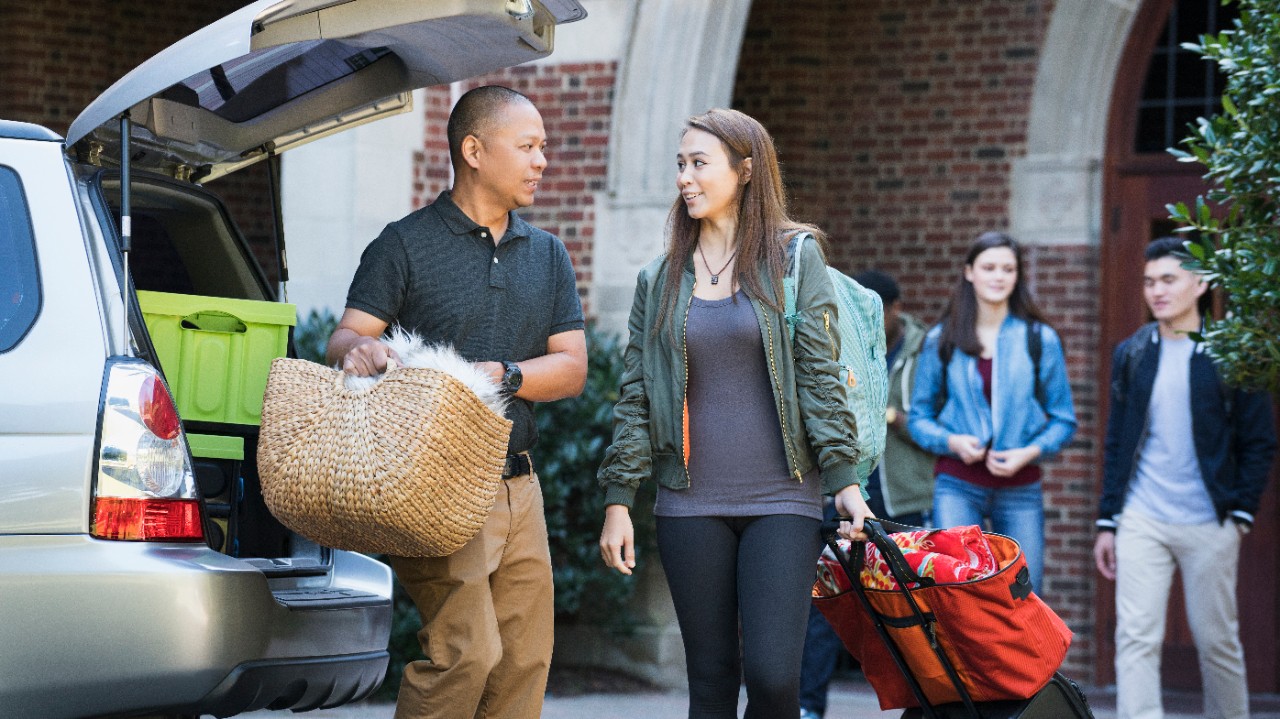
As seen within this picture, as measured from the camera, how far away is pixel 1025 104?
9.62 meters

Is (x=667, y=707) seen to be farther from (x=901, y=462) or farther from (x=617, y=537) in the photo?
(x=617, y=537)

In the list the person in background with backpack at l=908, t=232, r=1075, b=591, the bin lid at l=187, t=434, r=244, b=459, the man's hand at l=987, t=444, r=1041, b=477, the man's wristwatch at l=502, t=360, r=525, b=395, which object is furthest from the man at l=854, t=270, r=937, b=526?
the bin lid at l=187, t=434, r=244, b=459

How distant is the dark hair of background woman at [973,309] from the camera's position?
21.7 feet

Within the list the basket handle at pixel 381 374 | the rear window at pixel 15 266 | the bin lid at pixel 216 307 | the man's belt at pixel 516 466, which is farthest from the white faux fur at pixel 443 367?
the rear window at pixel 15 266

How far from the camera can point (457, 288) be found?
422 centimetres

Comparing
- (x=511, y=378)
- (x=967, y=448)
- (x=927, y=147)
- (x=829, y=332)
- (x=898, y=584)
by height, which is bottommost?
(x=898, y=584)

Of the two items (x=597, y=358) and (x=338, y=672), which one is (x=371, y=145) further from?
(x=338, y=672)

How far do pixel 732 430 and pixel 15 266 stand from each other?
176cm

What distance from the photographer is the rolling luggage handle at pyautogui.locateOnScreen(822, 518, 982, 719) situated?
405cm

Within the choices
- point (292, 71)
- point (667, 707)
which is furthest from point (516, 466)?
point (667, 707)

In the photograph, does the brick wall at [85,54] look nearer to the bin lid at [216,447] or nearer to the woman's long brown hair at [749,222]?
the bin lid at [216,447]

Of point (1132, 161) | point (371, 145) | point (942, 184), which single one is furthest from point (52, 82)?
point (1132, 161)

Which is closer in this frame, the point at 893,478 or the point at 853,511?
the point at 853,511

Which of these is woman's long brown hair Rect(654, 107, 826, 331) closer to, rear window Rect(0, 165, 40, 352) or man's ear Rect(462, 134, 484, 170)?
man's ear Rect(462, 134, 484, 170)
